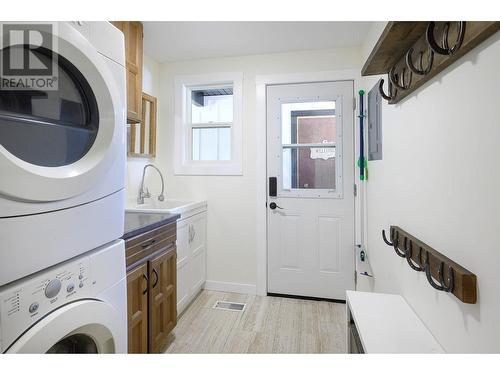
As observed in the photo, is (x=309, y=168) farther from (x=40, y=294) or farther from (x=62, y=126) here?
(x=40, y=294)

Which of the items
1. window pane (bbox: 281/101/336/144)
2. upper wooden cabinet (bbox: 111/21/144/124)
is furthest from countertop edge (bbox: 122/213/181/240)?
window pane (bbox: 281/101/336/144)

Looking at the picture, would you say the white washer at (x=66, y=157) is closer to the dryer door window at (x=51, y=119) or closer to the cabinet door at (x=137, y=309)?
the dryer door window at (x=51, y=119)

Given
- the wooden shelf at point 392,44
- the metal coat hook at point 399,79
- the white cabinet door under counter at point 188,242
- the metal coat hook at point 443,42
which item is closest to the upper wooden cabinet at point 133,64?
the white cabinet door under counter at point 188,242

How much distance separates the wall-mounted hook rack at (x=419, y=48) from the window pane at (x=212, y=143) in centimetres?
164

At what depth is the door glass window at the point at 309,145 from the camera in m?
2.52

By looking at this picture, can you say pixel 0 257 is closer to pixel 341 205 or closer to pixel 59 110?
pixel 59 110

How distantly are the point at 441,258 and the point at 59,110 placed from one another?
4.37 ft

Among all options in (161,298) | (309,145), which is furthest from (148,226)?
(309,145)

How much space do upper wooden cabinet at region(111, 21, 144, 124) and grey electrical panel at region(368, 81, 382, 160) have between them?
170cm

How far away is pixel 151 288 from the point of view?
156cm

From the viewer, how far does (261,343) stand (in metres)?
1.91
